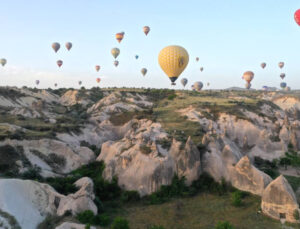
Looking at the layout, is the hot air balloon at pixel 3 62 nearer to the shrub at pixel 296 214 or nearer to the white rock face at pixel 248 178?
the white rock face at pixel 248 178

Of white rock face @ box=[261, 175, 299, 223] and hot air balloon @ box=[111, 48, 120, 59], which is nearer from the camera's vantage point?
white rock face @ box=[261, 175, 299, 223]

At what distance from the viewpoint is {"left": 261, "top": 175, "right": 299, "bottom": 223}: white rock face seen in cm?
1862

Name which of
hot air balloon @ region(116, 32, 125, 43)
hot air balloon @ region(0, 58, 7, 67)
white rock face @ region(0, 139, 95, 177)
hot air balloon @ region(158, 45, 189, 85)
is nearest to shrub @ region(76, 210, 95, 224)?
white rock face @ region(0, 139, 95, 177)

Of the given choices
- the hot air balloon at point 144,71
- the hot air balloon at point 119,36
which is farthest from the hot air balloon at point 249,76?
the hot air balloon at point 119,36

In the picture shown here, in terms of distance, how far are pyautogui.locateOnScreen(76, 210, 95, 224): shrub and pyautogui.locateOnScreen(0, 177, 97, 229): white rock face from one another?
0.43m

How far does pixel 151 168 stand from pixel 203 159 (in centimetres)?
600

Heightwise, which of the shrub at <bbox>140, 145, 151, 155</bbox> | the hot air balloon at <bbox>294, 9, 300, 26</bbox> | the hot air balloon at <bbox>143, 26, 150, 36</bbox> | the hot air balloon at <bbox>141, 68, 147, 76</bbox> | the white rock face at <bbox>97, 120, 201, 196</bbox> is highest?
the hot air balloon at <bbox>143, 26, 150, 36</bbox>

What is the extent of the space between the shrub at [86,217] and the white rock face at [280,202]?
41.4 feet

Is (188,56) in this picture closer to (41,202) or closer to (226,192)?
(226,192)

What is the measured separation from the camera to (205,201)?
22.8 m

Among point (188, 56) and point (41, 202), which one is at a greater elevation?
point (188, 56)

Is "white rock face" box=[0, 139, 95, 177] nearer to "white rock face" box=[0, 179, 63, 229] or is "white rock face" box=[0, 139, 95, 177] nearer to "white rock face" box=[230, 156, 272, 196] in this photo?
"white rock face" box=[0, 179, 63, 229]

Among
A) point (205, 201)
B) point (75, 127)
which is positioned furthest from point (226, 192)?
point (75, 127)

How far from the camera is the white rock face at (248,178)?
2327 centimetres
